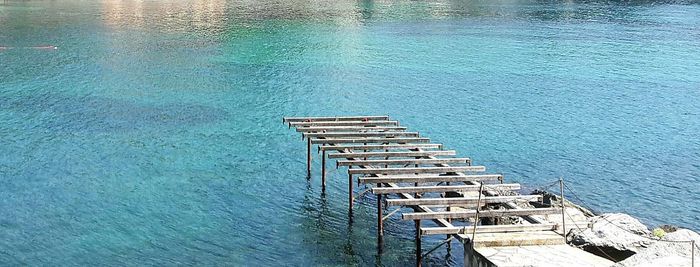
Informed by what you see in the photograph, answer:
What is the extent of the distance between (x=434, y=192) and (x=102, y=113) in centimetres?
2798

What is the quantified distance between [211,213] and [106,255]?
5503 mm

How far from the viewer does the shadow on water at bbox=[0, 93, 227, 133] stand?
163 feet

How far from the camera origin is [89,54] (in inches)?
3031

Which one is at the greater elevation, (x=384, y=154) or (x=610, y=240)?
(x=610, y=240)

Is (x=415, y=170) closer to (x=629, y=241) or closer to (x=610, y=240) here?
(x=610, y=240)

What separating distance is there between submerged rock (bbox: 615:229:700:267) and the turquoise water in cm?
858

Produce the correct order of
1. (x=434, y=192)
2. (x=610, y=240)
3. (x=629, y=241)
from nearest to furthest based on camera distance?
(x=610, y=240)
(x=629, y=241)
(x=434, y=192)

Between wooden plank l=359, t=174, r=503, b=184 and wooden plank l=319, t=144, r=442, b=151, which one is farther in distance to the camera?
wooden plank l=319, t=144, r=442, b=151

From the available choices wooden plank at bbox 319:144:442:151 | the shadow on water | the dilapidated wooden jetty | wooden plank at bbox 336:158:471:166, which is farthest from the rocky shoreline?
the shadow on water

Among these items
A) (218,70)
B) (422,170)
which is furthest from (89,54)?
(422,170)

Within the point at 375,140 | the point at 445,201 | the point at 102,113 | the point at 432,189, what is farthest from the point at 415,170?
the point at 102,113

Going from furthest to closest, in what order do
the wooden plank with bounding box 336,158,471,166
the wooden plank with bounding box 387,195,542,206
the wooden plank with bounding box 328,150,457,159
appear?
the wooden plank with bounding box 328,150,457,159, the wooden plank with bounding box 336,158,471,166, the wooden plank with bounding box 387,195,542,206

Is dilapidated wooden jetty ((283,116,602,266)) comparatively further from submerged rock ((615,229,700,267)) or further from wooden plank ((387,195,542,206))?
submerged rock ((615,229,700,267))

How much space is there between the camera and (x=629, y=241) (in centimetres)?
2583
